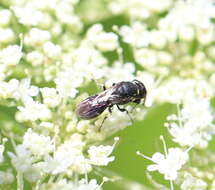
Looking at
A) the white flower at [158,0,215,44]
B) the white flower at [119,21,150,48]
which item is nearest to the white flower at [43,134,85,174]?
the white flower at [119,21,150,48]

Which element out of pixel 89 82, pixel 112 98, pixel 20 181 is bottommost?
pixel 20 181

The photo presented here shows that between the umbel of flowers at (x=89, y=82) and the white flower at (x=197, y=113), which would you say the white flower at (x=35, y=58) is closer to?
the umbel of flowers at (x=89, y=82)

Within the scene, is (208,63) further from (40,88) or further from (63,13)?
(40,88)

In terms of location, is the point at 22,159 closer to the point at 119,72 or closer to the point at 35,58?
the point at 35,58

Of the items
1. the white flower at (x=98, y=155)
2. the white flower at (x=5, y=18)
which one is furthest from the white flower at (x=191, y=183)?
the white flower at (x=5, y=18)

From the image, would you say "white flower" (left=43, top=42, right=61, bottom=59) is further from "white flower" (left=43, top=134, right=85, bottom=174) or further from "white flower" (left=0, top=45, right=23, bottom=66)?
"white flower" (left=43, top=134, right=85, bottom=174)

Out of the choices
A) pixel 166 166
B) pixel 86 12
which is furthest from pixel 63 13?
pixel 166 166

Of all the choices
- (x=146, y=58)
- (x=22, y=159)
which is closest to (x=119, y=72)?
(x=146, y=58)
